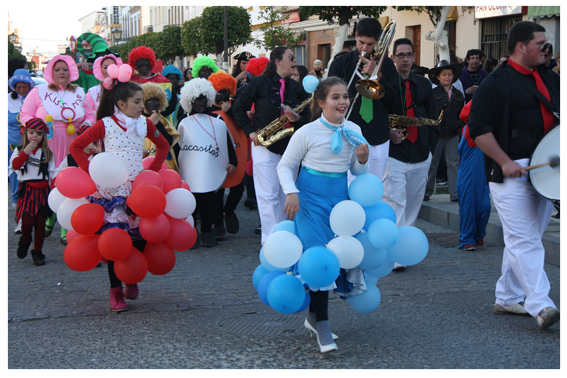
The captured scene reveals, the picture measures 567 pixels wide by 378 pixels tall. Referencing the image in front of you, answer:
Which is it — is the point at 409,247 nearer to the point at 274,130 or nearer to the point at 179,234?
the point at 179,234

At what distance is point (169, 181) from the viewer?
501 cm

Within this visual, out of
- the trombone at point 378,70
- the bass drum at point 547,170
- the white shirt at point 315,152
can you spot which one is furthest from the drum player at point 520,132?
the trombone at point 378,70

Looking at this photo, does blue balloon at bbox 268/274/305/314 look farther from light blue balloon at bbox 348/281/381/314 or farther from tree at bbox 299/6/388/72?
tree at bbox 299/6/388/72

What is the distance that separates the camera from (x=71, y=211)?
4.71 meters

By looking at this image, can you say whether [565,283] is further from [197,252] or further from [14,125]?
[14,125]

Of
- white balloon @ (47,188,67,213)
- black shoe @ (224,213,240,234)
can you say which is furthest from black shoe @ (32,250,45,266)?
black shoe @ (224,213,240,234)

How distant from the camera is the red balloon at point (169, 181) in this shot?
4977 mm

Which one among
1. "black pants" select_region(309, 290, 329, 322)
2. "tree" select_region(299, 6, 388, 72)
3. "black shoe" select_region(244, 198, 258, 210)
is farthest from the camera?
"tree" select_region(299, 6, 388, 72)

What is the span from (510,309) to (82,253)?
3012 mm

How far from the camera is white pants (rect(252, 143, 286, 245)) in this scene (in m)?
6.64

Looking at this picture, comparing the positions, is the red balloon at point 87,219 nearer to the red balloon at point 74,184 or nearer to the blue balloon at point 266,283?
the red balloon at point 74,184

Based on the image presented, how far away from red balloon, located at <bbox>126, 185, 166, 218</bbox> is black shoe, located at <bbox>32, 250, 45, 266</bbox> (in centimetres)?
224

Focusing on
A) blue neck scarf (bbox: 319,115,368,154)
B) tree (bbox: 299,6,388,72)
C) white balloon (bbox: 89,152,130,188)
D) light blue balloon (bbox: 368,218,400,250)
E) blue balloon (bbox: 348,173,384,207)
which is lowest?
light blue balloon (bbox: 368,218,400,250)

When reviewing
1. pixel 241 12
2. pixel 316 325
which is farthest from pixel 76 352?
pixel 241 12
